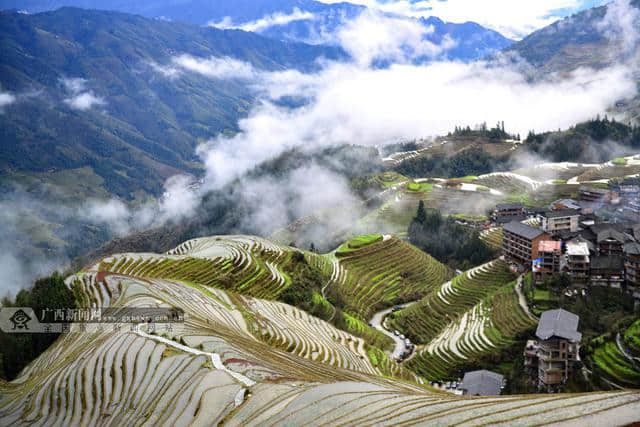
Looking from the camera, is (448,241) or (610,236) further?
(448,241)

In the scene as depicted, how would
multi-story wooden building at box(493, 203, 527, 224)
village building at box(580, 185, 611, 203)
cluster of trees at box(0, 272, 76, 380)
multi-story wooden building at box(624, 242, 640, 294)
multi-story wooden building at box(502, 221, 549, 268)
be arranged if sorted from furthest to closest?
1. multi-story wooden building at box(493, 203, 527, 224)
2. village building at box(580, 185, 611, 203)
3. multi-story wooden building at box(502, 221, 549, 268)
4. multi-story wooden building at box(624, 242, 640, 294)
5. cluster of trees at box(0, 272, 76, 380)

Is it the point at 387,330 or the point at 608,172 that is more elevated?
the point at 608,172

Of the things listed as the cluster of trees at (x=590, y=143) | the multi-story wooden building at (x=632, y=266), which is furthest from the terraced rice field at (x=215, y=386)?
the cluster of trees at (x=590, y=143)

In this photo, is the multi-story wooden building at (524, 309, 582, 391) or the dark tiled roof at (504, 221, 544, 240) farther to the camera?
the dark tiled roof at (504, 221, 544, 240)

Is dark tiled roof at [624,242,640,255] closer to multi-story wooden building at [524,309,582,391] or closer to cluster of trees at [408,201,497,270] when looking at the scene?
multi-story wooden building at [524,309,582,391]

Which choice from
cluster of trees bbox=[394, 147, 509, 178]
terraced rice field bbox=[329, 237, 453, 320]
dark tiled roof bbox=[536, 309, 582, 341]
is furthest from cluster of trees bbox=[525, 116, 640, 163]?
dark tiled roof bbox=[536, 309, 582, 341]

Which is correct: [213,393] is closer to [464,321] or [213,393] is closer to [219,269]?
[464,321]

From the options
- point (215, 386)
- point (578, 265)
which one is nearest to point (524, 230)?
point (578, 265)
